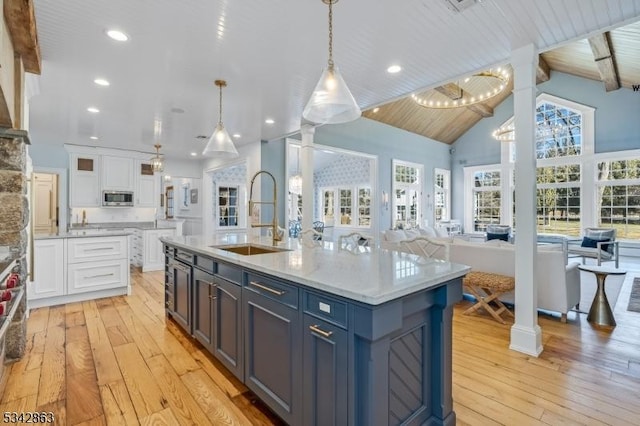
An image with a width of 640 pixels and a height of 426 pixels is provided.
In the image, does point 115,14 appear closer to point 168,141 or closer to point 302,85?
point 302,85

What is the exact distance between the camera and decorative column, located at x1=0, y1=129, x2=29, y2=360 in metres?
2.49

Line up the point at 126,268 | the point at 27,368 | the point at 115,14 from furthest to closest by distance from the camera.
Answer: the point at 126,268 → the point at 27,368 → the point at 115,14

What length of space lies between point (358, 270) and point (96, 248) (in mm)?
4177

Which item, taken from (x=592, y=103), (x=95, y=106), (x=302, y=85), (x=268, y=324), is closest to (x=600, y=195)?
(x=592, y=103)

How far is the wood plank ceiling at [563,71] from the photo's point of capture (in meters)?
5.24

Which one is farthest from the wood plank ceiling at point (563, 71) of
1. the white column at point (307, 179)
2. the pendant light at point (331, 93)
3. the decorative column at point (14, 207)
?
the decorative column at point (14, 207)

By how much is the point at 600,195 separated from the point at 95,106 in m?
10.6

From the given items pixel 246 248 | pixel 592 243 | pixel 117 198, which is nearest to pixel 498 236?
pixel 592 243

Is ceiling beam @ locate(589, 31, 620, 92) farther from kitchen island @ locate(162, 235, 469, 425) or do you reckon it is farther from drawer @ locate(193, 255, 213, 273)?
drawer @ locate(193, 255, 213, 273)

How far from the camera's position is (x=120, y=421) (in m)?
1.87

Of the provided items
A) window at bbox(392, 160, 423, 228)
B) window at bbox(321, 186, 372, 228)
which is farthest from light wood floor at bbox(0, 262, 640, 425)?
window at bbox(321, 186, 372, 228)

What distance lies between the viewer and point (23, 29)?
2.13 m

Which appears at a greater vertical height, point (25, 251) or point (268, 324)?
point (25, 251)

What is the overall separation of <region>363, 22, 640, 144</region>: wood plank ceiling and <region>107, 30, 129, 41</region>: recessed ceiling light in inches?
136
